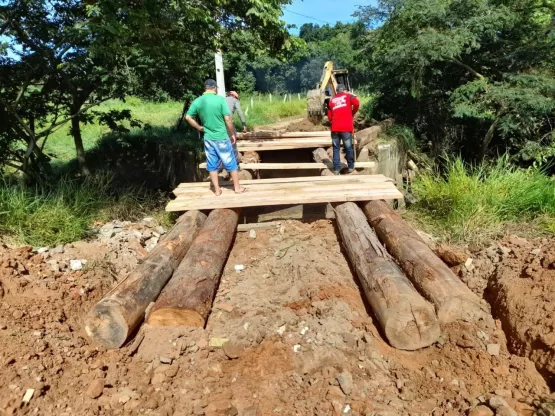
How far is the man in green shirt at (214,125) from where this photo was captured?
5.57 m

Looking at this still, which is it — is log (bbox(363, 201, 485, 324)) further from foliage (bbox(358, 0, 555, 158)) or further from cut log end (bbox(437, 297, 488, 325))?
foliage (bbox(358, 0, 555, 158))

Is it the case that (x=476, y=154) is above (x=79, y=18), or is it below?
below

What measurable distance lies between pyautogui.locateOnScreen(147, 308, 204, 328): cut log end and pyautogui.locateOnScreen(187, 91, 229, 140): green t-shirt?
9.44 ft

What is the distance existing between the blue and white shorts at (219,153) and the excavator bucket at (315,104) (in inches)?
308

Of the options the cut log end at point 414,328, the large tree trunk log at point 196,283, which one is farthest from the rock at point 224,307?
the cut log end at point 414,328

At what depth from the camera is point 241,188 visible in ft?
21.1

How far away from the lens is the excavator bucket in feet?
43.4

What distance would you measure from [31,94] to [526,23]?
1078 centimetres

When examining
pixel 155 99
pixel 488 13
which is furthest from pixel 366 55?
pixel 155 99

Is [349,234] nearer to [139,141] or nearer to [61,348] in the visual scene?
[61,348]

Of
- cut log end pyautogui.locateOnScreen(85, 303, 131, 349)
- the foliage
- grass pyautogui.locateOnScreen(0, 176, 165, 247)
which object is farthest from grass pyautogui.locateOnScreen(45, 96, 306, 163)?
cut log end pyautogui.locateOnScreen(85, 303, 131, 349)

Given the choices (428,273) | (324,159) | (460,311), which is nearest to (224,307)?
(428,273)

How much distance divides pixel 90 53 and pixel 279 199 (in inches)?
129

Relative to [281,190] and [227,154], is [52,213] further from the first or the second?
[281,190]
